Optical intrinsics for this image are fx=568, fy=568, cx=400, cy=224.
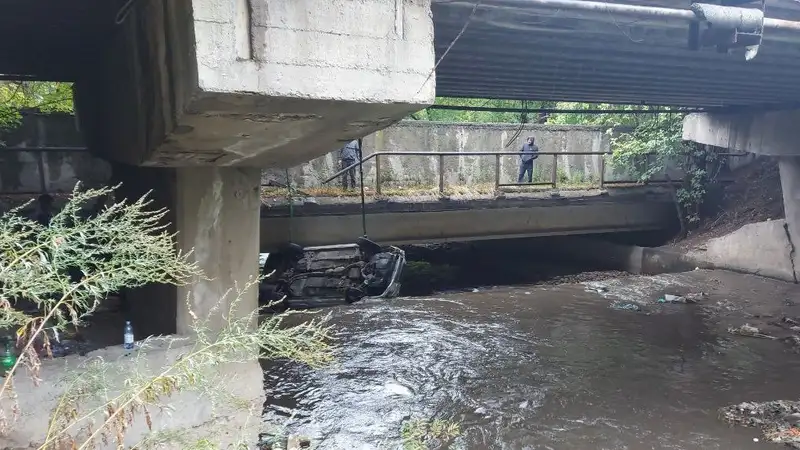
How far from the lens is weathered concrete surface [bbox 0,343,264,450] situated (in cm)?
381

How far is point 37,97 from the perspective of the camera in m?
13.0

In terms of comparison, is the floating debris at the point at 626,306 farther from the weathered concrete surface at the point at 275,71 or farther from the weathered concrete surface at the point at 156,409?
the weathered concrete surface at the point at 275,71

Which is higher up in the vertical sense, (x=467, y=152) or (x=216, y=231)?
(x=467, y=152)

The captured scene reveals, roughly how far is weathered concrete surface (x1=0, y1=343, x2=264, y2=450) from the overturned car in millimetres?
4033

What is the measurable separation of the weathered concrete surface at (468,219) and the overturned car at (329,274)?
1.11 m

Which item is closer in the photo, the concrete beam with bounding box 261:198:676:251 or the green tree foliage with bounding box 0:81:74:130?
the concrete beam with bounding box 261:198:676:251

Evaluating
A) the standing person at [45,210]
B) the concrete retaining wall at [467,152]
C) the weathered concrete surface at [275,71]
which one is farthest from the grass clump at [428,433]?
the concrete retaining wall at [467,152]

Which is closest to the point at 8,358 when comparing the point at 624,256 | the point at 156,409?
the point at 156,409

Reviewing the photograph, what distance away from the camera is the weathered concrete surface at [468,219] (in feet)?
36.0

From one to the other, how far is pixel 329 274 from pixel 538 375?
4.36m

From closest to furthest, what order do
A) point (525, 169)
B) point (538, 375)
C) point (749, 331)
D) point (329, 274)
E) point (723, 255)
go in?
point (538, 375) < point (749, 331) < point (329, 274) < point (723, 255) < point (525, 169)

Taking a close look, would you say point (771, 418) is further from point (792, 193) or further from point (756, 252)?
point (756, 252)

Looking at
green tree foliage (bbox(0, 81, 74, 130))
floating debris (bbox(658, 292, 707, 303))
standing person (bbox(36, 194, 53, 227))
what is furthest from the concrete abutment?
green tree foliage (bbox(0, 81, 74, 130))

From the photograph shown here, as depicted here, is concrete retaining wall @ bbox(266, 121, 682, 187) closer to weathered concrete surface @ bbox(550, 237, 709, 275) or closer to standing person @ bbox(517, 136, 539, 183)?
standing person @ bbox(517, 136, 539, 183)
